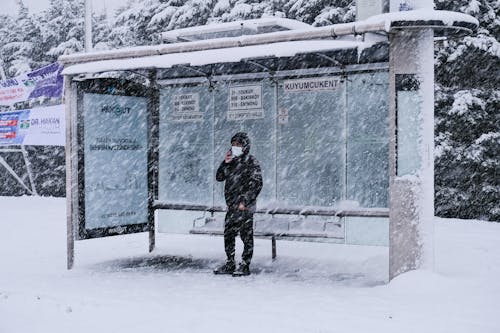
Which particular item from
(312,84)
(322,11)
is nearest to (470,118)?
(322,11)

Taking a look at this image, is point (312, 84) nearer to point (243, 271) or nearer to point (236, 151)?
point (236, 151)

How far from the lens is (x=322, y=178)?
1112 centimetres

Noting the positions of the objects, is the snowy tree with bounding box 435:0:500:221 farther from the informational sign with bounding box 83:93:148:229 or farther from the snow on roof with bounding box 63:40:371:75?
the snow on roof with bounding box 63:40:371:75

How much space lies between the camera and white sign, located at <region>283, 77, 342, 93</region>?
1084cm

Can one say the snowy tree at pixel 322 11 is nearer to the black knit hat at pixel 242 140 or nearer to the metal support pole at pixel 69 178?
the black knit hat at pixel 242 140

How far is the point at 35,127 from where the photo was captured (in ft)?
69.5

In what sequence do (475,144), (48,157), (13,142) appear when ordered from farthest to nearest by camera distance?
1. (48,157)
2. (13,142)
3. (475,144)

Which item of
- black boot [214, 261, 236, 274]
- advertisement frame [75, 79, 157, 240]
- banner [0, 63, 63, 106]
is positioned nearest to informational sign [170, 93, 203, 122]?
advertisement frame [75, 79, 157, 240]

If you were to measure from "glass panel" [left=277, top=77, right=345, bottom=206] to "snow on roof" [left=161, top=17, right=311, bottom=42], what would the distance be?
888 mm

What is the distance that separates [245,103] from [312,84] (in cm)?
122

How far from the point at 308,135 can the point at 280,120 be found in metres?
0.54

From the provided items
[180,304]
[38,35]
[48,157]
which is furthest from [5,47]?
[180,304]

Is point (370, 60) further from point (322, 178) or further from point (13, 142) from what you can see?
point (13, 142)

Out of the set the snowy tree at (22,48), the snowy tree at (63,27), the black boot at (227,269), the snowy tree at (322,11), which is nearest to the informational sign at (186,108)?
the black boot at (227,269)
